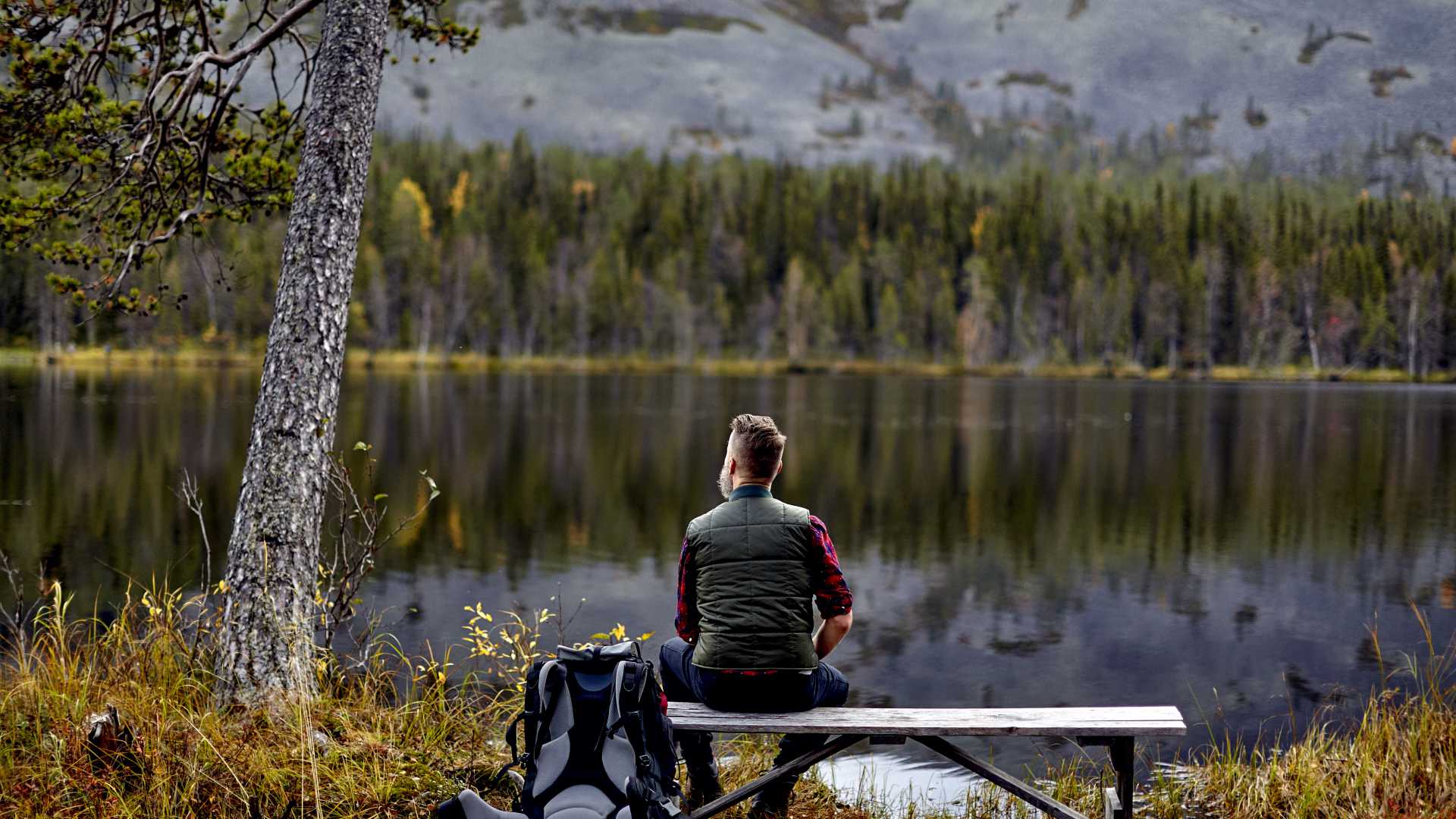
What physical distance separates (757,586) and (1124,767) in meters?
1.83

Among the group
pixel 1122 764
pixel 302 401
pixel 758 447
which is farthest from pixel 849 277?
pixel 758 447

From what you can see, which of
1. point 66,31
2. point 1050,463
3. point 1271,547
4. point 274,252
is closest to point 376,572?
point 66,31

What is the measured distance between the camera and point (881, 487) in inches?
1063

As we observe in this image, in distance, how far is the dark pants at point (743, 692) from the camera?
481 centimetres

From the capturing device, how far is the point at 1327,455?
1358 inches

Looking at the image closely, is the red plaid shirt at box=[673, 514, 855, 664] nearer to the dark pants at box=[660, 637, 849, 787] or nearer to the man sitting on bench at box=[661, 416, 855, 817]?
the man sitting on bench at box=[661, 416, 855, 817]

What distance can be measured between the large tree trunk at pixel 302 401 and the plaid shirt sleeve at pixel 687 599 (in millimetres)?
2021

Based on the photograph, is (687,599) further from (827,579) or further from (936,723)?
(936,723)

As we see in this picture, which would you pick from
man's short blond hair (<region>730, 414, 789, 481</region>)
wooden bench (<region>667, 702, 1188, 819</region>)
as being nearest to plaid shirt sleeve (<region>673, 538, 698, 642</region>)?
wooden bench (<region>667, 702, 1188, 819</region>)

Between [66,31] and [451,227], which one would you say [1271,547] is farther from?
[451,227]

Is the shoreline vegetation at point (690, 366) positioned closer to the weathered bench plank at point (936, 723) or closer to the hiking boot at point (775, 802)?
the hiking boot at point (775, 802)

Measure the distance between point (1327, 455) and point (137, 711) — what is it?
36482mm

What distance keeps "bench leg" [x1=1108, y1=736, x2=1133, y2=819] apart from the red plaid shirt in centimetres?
132

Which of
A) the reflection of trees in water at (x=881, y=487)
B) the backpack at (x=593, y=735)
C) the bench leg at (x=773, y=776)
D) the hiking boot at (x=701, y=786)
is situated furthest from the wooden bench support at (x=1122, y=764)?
the reflection of trees in water at (x=881, y=487)
